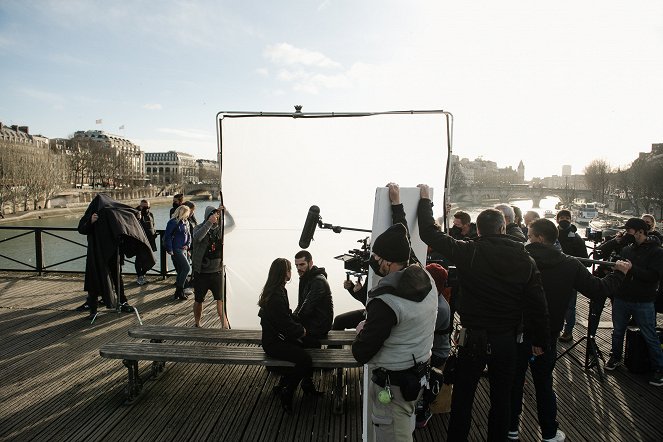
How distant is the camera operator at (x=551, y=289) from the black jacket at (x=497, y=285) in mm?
399

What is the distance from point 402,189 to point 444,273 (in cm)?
112

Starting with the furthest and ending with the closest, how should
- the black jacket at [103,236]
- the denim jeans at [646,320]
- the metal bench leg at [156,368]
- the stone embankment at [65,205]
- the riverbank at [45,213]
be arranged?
the stone embankment at [65,205] < the riverbank at [45,213] < the black jacket at [103,236] < the metal bench leg at [156,368] < the denim jeans at [646,320]

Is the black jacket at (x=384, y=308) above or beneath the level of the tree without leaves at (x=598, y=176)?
beneath

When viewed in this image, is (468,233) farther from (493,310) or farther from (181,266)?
(181,266)

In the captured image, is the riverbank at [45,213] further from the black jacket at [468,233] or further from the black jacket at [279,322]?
the black jacket at [279,322]

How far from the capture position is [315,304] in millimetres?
4211

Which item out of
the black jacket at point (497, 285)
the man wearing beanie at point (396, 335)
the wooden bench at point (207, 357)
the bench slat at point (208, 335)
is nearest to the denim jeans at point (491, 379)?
the black jacket at point (497, 285)

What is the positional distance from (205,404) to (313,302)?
1.49 meters

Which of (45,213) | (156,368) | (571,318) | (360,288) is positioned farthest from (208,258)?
(45,213)

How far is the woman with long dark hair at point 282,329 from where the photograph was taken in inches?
150

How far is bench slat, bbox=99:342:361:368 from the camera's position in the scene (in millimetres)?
3912

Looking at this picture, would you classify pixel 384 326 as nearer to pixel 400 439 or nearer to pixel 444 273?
pixel 400 439

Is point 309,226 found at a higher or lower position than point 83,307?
higher

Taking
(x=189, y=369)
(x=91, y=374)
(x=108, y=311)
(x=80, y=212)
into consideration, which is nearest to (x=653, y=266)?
(x=189, y=369)
